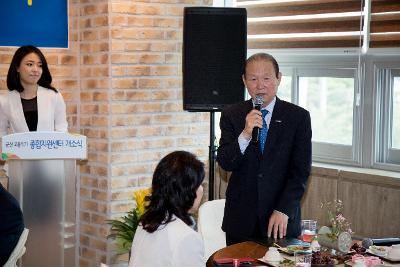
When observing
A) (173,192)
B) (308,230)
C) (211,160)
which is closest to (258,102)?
(308,230)

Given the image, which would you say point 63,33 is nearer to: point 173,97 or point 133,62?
point 133,62

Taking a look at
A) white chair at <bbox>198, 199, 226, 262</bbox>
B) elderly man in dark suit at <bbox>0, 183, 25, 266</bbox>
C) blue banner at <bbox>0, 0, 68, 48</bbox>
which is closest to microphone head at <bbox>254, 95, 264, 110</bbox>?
white chair at <bbox>198, 199, 226, 262</bbox>

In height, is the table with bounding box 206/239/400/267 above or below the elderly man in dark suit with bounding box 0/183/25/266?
below

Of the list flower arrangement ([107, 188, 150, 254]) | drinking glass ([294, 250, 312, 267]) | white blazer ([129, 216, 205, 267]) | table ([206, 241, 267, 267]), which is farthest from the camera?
flower arrangement ([107, 188, 150, 254])

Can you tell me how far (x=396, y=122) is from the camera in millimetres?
4691

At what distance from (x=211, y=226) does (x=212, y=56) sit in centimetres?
155

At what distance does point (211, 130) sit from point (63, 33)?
134cm

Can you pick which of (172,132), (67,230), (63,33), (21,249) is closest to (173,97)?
(172,132)

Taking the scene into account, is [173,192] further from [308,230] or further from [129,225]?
[129,225]

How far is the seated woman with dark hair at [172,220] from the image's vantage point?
2449 millimetres

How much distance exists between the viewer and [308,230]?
3.38 m

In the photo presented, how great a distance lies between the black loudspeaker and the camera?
16.2 ft

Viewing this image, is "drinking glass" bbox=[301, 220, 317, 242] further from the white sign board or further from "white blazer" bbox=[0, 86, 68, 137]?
"white blazer" bbox=[0, 86, 68, 137]

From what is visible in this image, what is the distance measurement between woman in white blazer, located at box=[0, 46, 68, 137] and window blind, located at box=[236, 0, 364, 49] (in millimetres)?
1772
